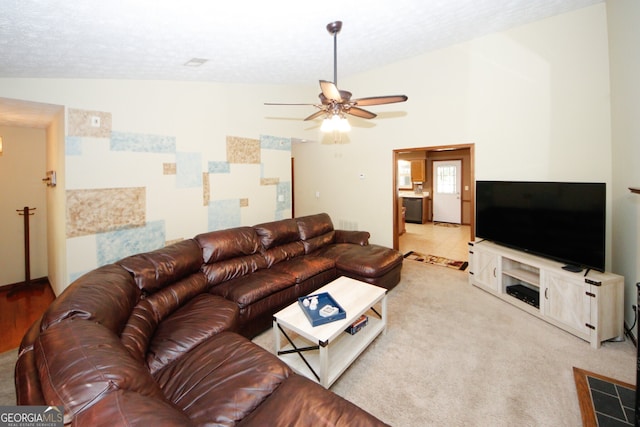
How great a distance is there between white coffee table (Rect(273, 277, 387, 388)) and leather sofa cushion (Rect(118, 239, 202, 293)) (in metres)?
1.08

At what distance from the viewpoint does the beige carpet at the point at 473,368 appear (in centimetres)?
183

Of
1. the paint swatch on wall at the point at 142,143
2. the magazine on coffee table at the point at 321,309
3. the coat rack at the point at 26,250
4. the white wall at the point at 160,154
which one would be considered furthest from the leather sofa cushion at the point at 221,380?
the coat rack at the point at 26,250

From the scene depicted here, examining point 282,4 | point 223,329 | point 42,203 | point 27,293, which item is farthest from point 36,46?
point 27,293

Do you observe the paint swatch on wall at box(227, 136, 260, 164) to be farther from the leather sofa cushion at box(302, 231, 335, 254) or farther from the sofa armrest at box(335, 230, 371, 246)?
the sofa armrest at box(335, 230, 371, 246)

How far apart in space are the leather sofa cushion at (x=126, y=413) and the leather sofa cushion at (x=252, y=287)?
1624 millimetres

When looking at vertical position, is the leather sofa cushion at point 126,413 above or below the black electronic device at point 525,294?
above

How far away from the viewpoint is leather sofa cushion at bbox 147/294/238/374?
1.80 m

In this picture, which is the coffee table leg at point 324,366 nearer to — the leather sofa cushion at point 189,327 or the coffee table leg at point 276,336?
the coffee table leg at point 276,336

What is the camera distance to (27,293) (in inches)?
159

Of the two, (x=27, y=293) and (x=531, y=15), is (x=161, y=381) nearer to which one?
(x=27, y=293)

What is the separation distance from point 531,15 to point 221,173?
446 centimetres

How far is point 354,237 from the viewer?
4.48 m

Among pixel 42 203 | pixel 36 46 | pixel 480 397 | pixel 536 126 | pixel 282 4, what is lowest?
pixel 480 397

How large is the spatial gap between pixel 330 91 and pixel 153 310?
7.53 feet
